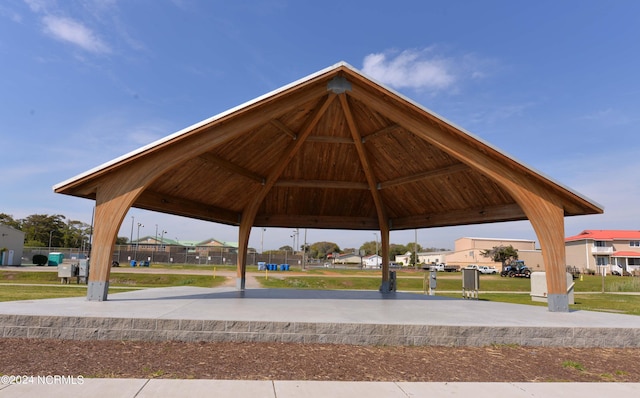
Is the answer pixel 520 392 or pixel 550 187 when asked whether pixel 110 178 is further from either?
pixel 550 187

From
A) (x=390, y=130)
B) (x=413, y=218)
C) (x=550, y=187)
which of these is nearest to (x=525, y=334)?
(x=550, y=187)

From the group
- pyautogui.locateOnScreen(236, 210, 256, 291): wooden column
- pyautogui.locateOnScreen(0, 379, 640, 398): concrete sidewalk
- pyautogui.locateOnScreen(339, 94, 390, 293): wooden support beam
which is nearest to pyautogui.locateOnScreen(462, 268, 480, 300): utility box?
pyautogui.locateOnScreen(339, 94, 390, 293): wooden support beam

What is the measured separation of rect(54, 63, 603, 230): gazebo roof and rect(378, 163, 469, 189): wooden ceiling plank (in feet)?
0.13

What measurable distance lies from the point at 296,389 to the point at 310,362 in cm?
132

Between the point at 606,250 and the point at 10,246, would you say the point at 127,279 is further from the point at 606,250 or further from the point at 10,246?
the point at 606,250

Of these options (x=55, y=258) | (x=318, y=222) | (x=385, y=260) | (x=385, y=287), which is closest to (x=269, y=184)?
(x=318, y=222)

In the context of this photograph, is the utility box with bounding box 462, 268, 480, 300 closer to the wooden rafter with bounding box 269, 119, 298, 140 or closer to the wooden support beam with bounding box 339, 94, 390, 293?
the wooden support beam with bounding box 339, 94, 390, 293

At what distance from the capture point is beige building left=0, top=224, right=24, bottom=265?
5022 centimetres

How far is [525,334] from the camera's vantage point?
308 inches

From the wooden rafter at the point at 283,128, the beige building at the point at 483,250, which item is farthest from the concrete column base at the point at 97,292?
the beige building at the point at 483,250

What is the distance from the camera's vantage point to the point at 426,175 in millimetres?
13820

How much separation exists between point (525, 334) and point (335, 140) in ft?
27.8

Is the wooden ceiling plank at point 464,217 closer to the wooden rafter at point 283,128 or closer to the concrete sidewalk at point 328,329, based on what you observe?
Answer: the concrete sidewalk at point 328,329

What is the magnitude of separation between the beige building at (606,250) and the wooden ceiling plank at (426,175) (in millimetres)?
66878
